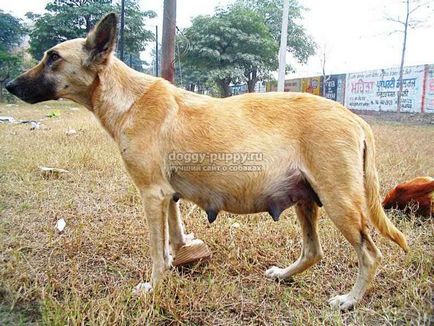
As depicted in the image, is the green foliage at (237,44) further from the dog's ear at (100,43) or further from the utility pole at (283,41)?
the dog's ear at (100,43)

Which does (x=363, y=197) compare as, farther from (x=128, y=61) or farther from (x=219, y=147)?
(x=128, y=61)

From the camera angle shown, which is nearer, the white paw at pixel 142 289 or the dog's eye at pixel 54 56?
the white paw at pixel 142 289

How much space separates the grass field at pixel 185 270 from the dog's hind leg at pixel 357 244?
0.26 ft

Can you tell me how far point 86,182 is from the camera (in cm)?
404

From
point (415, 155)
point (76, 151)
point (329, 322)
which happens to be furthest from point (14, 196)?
point (415, 155)

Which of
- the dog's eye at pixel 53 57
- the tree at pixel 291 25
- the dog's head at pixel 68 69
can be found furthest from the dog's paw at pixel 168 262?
the tree at pixel 291 25

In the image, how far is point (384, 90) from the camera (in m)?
5.50

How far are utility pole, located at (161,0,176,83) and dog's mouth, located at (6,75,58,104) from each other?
162 centimetres

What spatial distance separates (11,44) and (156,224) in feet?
9.77

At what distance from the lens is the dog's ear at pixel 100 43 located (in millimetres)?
2184

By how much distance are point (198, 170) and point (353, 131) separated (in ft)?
3.17

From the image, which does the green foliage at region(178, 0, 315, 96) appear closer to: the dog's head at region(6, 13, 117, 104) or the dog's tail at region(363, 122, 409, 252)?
the dog's head at region(6, 13, 117, 104)

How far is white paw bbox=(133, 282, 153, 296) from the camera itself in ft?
6.36

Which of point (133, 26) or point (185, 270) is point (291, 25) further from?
point (185, 270)
